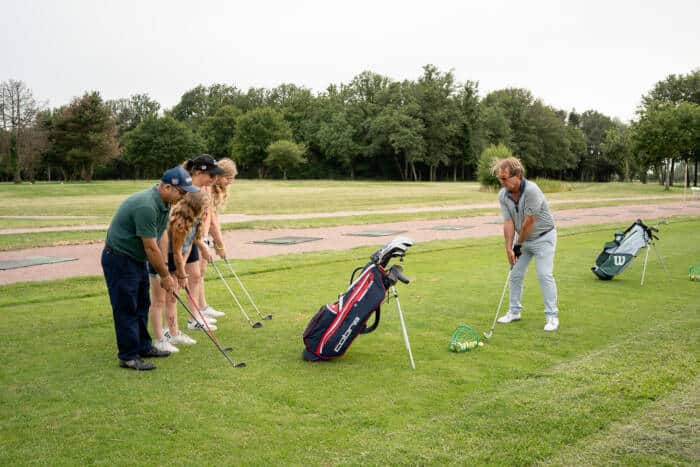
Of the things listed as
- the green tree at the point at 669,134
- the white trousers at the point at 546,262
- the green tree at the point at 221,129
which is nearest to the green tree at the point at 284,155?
the green tree at the point at 221,129

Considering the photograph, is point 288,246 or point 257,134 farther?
point 257,134

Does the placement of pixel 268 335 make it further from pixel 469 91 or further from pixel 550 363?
pixel 469 91

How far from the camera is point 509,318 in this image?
8.27 m

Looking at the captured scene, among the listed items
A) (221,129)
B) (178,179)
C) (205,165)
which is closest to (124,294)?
(178,179)

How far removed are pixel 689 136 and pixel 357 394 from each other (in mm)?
69994

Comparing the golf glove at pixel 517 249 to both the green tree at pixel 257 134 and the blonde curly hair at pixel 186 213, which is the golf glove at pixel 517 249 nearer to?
the blonde curly hair at pixel 186 213

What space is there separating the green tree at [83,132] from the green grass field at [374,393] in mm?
76558

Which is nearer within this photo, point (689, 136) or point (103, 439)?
point (103, 439)

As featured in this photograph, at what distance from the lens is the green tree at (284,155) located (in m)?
104

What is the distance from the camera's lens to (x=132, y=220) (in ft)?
20.0

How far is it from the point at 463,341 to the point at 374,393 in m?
1.72

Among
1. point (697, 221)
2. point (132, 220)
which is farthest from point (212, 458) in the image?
point (697, 221)

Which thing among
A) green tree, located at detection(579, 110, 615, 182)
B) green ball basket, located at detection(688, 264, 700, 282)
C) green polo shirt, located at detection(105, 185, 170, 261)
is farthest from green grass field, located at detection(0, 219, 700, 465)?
green tree, located at detection(579, 110, 615, 182)

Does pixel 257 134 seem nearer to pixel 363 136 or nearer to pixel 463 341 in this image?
pixel 363 136
